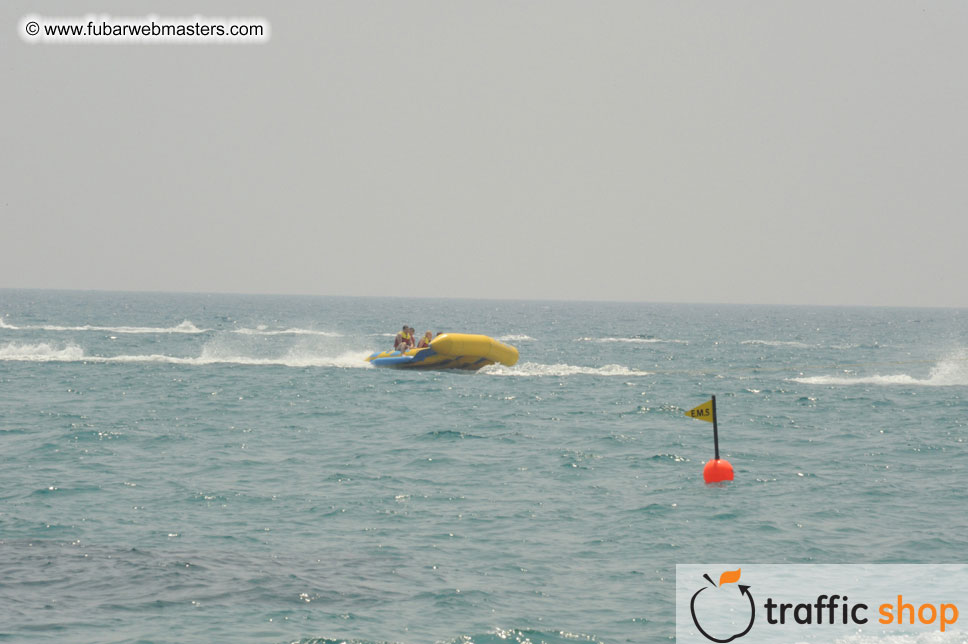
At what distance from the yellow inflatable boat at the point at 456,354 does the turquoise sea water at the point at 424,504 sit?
1661mm

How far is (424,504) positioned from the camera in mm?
14672

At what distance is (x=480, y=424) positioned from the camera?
936 inches

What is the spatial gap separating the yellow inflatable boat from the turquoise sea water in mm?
1661

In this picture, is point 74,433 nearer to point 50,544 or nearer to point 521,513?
point 50,544

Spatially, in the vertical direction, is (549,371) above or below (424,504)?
above

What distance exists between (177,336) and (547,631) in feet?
200

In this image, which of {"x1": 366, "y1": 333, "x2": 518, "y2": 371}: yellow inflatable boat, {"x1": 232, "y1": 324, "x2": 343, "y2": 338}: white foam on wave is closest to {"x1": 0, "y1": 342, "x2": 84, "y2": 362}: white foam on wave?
{"x1": 366, "y1": 333, "x2": 518, "y2": 371}: yellow inflatable boat

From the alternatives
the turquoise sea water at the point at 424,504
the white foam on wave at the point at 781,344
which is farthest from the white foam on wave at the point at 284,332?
the turquoise sea water at the point at 424,504

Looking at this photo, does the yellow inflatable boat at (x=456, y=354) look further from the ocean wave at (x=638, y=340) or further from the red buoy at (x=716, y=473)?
the ocean wave at (x=638, y=340)

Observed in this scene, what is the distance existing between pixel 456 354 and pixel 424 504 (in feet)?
59.7

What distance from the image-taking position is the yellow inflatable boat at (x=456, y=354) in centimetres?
3259

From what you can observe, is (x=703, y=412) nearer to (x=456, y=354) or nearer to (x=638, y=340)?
(x=456, y=354)

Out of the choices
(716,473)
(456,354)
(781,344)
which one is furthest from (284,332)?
(716,473)

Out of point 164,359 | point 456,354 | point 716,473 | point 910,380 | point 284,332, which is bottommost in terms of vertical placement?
point 716,473
